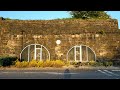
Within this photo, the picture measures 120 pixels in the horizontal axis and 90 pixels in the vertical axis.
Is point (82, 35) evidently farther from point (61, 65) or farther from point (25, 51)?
Result: point (25, 51)

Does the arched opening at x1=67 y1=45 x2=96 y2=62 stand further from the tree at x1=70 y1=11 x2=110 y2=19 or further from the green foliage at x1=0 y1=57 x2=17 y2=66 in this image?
the tree at x1=70 y1=11 x2=110 y2=19

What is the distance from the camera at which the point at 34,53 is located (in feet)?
80.5

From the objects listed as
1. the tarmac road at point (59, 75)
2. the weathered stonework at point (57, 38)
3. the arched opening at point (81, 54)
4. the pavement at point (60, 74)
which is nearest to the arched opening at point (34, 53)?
the weathered stonework at point (57, 38)

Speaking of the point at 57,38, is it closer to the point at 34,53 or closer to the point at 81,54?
the point at 34,53

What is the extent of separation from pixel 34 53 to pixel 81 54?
15.3ft

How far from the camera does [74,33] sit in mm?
24562

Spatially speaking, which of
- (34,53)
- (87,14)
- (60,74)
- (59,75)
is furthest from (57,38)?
(87,14)

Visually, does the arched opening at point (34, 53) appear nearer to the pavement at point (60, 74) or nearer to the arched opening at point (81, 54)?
the arched opening at point (81, 54)

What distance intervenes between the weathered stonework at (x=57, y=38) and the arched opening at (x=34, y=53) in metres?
0.35

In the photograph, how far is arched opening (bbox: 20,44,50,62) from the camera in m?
24.3

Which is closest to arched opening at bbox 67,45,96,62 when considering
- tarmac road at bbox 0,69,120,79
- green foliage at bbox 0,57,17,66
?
green foliage at bbox 0,57,17,66

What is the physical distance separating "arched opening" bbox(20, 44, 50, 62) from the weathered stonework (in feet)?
1.16
